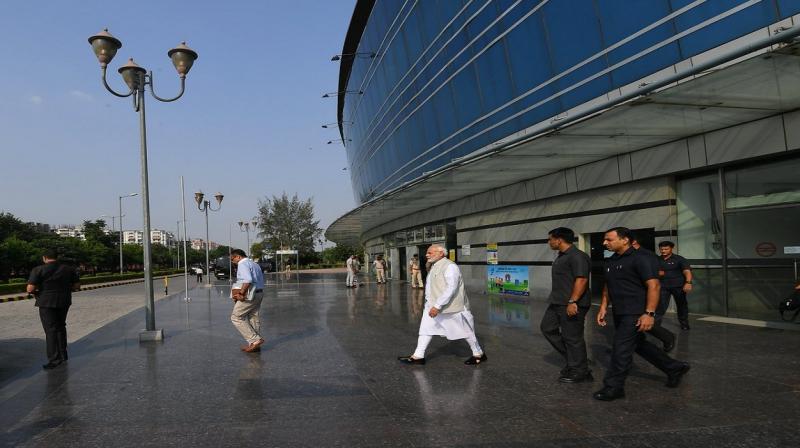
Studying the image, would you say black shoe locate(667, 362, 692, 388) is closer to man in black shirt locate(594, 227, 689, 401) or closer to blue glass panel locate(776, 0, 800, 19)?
man in black shirt locate(594, 227, 689, 401)

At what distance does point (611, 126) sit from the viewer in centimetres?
966

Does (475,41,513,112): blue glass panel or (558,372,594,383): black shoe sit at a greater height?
(475,41,513,112): blue glass panel

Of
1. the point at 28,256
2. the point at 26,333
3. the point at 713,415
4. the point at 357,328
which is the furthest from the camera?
the point at 28,256

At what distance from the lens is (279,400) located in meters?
5.49

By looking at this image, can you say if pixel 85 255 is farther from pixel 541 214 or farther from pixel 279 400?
pixel 279 400

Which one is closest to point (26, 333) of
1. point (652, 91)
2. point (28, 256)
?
point (652, 91)

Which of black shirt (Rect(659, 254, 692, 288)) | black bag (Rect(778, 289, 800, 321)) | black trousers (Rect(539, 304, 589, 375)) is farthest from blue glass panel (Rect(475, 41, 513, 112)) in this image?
black trousers (Rect(539, 304, 589, 375))

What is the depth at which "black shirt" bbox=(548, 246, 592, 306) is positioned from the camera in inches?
235

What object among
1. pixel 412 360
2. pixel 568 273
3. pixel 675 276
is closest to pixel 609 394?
pixel 568 273

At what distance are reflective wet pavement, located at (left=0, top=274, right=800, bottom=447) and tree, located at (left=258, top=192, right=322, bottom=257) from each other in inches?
2411

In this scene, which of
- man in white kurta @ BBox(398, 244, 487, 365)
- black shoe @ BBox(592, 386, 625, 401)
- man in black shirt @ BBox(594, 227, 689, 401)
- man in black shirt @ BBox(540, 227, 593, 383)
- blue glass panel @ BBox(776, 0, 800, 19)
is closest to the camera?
man in black shirt @ BBox(594, 227, 689, 401)

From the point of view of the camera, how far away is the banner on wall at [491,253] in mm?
19266

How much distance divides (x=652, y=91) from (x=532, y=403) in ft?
14.7

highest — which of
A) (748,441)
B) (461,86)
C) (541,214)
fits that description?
(461,86)
